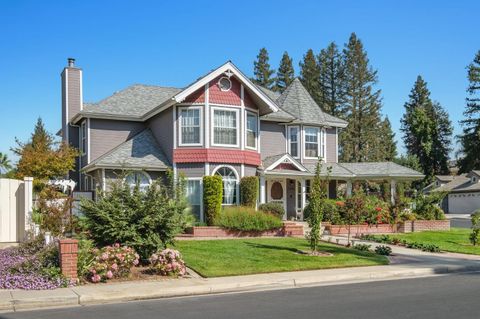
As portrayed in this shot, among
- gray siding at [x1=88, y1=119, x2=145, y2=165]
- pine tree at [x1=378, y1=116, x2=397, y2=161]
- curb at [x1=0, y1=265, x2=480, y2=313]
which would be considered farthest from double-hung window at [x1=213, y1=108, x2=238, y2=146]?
pine tree at [x1=378, y1=116, x2=397, y2=161]

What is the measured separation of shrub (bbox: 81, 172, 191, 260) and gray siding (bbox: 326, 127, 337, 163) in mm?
20238

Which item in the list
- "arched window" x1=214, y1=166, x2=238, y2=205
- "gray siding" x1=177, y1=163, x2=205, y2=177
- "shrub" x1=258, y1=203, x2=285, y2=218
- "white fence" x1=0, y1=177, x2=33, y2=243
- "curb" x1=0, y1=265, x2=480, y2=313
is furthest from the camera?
"arched window" x1=214, y1=166, x2=238, y2=205

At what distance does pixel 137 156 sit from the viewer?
26.9 metres

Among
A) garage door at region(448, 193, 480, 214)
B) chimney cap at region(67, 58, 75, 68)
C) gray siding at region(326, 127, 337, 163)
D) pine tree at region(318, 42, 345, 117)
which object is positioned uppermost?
pine tree at region(318, 42, 345, 117)

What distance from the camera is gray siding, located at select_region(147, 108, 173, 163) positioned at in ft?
86.6

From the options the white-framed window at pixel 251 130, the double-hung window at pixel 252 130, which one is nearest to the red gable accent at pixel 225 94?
the white-framed window at pixel 251 130

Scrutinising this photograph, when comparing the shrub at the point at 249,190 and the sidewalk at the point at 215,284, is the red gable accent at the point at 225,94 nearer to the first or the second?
the shrub at the point at 249,190

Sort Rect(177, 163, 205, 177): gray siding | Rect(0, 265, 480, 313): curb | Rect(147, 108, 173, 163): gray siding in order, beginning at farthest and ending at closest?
Rect(147, 108, 173, 163): gray siding, Rect(177, 163, 205, 177): gray siding, Rect(0, 265, 480, 313): curb

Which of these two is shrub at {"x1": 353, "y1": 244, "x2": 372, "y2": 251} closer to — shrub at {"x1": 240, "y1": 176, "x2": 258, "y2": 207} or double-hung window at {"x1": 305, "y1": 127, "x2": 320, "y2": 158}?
shrub at {"x1": 240, "y1": 176, "x2": 258, "y2": 207}

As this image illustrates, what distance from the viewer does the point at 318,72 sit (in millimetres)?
68438

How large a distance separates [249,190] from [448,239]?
30.2 feet

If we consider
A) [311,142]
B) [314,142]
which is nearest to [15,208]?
[311,142]

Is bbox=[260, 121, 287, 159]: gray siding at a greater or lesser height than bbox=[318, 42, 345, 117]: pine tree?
lesser

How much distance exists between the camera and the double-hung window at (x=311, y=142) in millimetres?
32312
